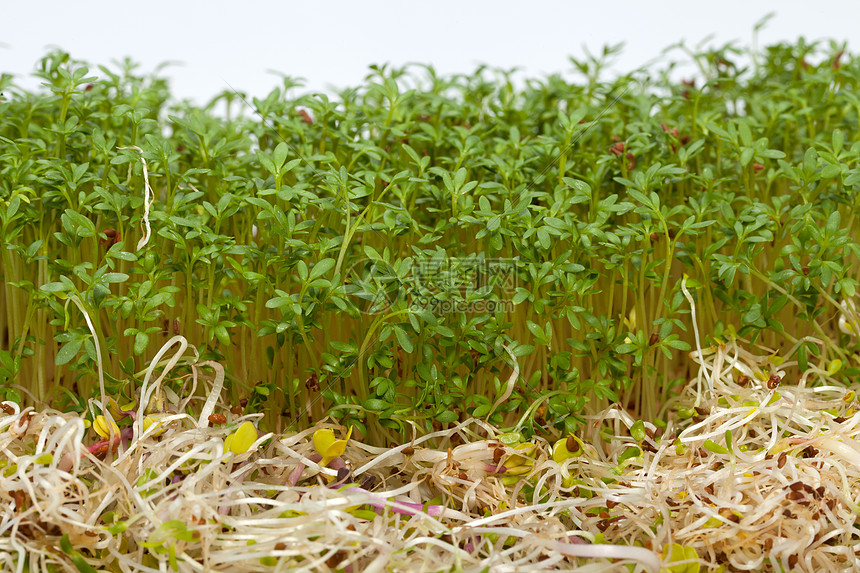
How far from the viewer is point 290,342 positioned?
115 cm

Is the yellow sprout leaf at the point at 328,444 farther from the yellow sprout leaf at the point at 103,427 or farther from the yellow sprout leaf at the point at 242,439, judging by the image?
the yellow sprout leaf at the point at 103,427

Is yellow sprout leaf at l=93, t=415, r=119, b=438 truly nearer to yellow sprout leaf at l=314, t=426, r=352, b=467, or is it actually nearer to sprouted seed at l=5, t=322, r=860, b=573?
sprouted seed at l=5, t=322, r=860, b=573

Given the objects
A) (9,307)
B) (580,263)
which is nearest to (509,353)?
(580,263)

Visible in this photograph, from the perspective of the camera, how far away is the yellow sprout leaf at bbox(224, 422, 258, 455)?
1016 millimetres

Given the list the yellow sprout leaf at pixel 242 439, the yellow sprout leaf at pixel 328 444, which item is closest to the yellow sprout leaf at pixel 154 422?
the yellow sprout leaf at pixel 242 439

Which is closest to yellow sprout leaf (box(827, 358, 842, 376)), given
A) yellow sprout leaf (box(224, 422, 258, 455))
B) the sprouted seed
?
the sprouted seed

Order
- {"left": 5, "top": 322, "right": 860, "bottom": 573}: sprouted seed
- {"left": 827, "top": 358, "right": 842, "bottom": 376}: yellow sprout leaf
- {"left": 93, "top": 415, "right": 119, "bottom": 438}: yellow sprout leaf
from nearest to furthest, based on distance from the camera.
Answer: {"left": 5, "top": 322, "right": 860, "bottom": 573}: sprouted seed < {"left": 93, "top": 415, "right": 119, "bottom": 438}: yellow sprout leaf < {"left": 827, "top": 358, "right": 842, "bottom": 376}: yellow sprout leaf

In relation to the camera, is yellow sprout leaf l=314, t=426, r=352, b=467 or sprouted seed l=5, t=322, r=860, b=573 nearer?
sprouted seed l=5, t=322, r=860, b=573

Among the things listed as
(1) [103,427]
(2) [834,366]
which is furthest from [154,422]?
(2) [834,366]

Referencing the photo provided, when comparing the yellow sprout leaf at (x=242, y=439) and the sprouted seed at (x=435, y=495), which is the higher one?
the yellow sprout leaf at (x=242, y=439)

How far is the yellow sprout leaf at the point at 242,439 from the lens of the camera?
3.33ft

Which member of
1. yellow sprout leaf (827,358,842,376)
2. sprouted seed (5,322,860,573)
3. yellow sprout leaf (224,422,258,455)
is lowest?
sprouted seed (5,322,860,573)

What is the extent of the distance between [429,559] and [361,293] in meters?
0.40

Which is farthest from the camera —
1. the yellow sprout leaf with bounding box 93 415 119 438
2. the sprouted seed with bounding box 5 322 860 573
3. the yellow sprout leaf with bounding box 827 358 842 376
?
the yellow sprout leaf with bounding box 827 358 842 376
